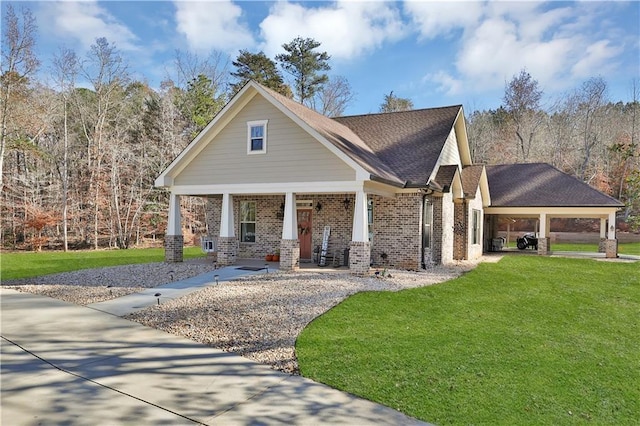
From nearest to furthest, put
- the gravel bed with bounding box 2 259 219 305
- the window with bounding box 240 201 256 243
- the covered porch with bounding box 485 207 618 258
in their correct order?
the gravel bed with bounding box 2 259 219 305 → the window with bounding box 240 201 256 243 → the covered porch with bounding box 485 207 618 258

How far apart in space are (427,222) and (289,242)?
518cm

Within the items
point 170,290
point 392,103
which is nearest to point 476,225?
point 170,290

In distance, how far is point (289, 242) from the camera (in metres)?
12.4

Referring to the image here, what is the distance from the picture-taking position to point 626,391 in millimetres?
5082

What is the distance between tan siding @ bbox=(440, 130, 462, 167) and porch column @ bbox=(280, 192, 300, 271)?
264 inches

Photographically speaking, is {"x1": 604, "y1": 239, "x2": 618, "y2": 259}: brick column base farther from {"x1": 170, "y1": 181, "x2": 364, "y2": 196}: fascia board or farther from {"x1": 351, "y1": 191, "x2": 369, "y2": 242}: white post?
{"x1": 170, "y1": 181, "x2": 364, "y2": 196}: fascia board

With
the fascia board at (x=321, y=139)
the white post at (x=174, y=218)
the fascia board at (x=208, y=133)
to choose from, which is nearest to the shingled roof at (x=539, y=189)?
the fascia board at (x=321, y=139)

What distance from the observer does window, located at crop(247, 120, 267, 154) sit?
13.2m

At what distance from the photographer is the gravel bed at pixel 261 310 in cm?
617

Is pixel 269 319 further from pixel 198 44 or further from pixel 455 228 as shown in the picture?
pixel 198 44

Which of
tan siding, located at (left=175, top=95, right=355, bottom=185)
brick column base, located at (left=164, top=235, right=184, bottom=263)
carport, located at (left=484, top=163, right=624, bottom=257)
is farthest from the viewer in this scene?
carport, located at (left=484, top=163, right=624, bottom=257)

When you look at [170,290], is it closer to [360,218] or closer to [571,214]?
[360,218]

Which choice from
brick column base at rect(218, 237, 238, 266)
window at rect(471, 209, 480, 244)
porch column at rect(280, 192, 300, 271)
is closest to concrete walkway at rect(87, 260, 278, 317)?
brick column base at rect(218, 237, 238, 266)

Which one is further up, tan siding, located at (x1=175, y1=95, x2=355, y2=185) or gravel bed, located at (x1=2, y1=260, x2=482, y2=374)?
tan siding, located at (x1=175, y1=95, x2=355, y2=185)
